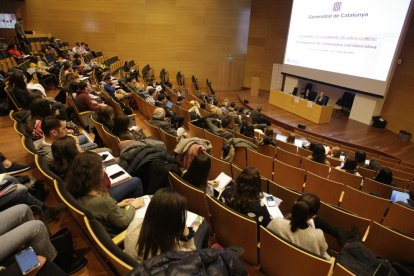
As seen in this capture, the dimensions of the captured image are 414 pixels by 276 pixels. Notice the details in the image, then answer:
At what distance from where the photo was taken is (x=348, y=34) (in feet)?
25.1

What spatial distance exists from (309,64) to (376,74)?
253 centimetres

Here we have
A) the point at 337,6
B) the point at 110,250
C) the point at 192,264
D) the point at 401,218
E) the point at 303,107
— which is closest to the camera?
the point at 192,264

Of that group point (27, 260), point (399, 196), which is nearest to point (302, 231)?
point (27, 260)

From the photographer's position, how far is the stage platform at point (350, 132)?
6.70 meters

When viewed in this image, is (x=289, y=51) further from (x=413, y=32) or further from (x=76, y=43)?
(x=76, y=43)

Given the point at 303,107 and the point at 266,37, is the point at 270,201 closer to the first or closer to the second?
the point at 303,107

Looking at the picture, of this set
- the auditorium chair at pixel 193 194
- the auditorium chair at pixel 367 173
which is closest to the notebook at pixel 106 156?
the auditorium chair at pixel 193 194

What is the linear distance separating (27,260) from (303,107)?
8303 mm

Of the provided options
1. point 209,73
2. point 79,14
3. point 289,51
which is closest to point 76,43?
point 79,14

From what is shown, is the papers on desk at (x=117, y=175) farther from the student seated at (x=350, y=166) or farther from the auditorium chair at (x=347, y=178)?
the student seated at (x=350, y=166)

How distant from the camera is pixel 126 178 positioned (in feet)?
7.68

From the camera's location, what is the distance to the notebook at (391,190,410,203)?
307cm

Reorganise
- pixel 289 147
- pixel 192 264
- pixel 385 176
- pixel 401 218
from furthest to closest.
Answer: pixel 289 147 → pixel 385 176 → pixel 401 218 → pixel 192 264

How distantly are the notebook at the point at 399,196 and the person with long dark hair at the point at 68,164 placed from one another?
2.95 m
